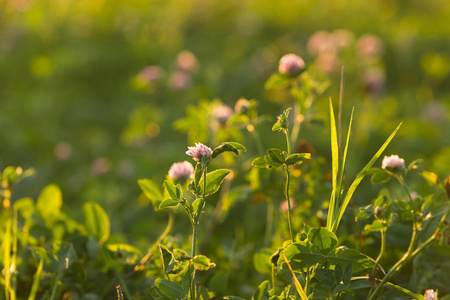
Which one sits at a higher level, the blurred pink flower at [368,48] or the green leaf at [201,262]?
the green leaf at [201,262]

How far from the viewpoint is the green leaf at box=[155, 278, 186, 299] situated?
3.71 ft

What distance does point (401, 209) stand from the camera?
1168mm

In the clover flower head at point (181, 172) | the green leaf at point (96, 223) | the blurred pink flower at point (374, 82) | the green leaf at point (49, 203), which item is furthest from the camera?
the blurred pink flower at point (374, 82)

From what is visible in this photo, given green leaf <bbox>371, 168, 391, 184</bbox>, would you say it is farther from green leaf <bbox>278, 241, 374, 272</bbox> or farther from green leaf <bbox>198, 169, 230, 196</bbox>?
green leaf <bbox>198, 169, 230, 196</bbox>

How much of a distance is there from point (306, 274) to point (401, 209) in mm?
261

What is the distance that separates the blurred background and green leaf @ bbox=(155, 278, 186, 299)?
3.14 feet

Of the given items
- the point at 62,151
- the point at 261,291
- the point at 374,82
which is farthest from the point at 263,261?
the point at 374,82

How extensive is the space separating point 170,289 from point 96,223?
1.68 ft

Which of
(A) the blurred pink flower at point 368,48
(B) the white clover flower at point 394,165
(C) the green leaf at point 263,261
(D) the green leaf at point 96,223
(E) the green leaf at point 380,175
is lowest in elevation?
(A) the blurred pink flower at point 368,48

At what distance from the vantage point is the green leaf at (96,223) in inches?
61.8

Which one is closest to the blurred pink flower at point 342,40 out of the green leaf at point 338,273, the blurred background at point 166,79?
the blurred background at point 166,79

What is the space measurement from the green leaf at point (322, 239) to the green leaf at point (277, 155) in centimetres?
16

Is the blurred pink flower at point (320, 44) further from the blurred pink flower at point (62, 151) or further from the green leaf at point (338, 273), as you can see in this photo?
the green leaf at point (338, 273)

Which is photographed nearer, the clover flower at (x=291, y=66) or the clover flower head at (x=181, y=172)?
the clover flower head at (x=181, y=172)
